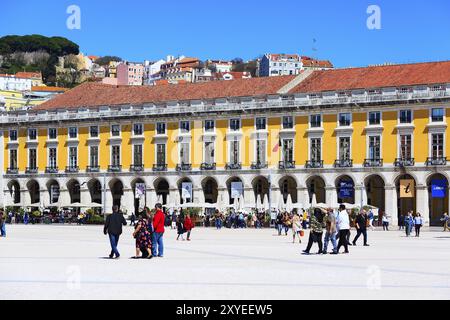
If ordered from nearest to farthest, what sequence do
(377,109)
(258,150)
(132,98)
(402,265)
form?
(402,265) < (377,109) < (258,150) < (132,98)

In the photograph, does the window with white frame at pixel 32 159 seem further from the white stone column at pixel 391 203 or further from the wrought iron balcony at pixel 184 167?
the white stone column at pixel 391 203

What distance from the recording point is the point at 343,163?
3100 inches

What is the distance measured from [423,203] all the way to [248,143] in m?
15.2

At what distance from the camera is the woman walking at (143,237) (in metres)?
27.7

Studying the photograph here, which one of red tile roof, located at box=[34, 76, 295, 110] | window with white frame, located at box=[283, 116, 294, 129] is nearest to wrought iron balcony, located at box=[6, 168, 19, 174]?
red tile roof, located at box=[34, 76, 295, 110]

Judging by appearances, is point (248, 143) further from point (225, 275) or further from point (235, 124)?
point (225, 275)

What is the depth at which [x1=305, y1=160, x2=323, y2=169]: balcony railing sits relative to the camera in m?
79.9

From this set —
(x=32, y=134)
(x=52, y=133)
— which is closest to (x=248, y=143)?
(x=52, y=133)

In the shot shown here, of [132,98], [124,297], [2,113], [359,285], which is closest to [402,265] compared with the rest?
[359,285]

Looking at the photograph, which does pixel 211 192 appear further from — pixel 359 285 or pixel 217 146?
pixel 359 285

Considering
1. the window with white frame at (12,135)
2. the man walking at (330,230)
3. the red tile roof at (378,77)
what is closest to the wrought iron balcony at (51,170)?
the window with white frame at (12,135)

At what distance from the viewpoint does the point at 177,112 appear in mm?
86250

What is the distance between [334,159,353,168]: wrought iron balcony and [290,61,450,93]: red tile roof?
5312mm

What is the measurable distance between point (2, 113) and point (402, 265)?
3019 inches
